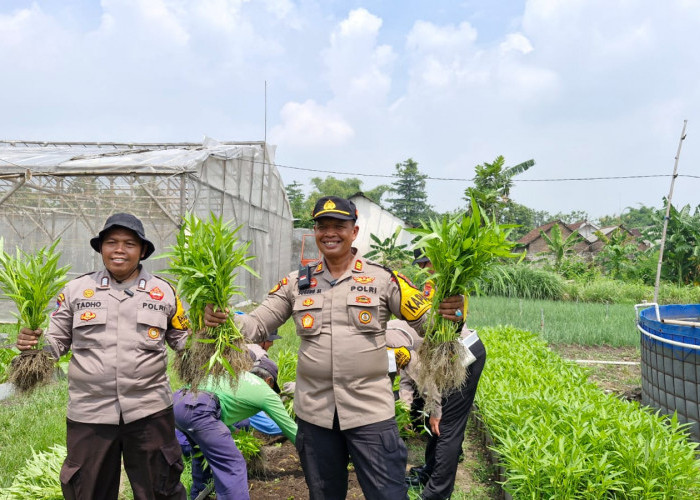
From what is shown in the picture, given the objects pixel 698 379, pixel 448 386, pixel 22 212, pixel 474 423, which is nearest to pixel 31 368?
pixel 448 386

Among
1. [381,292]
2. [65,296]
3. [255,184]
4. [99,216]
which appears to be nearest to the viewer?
[381,292]

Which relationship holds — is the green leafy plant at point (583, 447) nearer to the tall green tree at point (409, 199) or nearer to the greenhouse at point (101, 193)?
the greenhouse at point (101, 193)

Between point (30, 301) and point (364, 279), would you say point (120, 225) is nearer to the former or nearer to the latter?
point (30, 301)

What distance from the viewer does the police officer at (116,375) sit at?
2.40 m

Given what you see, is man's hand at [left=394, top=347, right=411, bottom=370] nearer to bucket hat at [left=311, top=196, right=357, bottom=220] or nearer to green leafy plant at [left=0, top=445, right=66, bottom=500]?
bucket hat at [left=311, top=196, right=357, bottom=220]

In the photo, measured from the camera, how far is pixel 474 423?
16.0 ft

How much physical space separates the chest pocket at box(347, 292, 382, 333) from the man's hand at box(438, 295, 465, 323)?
314 millimetres

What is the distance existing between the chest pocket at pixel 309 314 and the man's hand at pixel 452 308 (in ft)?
1.93

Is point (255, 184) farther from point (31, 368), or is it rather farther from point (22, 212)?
point (31, 368)

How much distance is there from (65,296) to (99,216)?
7.24 m

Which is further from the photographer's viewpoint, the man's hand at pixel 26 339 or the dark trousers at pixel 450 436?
the dark trousers at pixel 450 436

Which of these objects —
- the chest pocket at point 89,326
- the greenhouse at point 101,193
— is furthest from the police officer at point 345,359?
the greenhouse at point 101,193

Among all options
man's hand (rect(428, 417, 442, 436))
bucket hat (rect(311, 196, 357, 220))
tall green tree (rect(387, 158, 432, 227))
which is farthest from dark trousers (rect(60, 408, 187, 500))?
tall green tree (rect(387, 158, 432, 227))

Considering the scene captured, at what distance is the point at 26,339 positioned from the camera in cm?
248
